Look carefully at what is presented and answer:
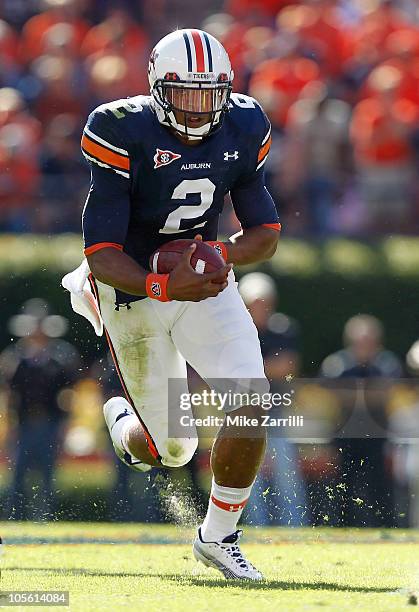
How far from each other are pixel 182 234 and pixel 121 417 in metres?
1.21

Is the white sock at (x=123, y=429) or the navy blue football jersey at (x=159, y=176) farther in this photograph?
the white sock at (x=123, y=429)

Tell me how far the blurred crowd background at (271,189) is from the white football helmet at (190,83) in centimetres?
264

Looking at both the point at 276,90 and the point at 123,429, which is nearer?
the point at 123,429

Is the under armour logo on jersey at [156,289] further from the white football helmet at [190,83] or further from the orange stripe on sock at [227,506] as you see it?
the orange stripe on sock at [227,506]

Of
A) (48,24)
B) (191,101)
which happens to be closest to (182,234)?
(191,101)

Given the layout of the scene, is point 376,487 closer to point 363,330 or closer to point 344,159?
point 363,330

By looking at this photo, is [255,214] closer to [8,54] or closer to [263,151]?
[263,151]

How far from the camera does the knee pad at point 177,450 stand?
596 cm

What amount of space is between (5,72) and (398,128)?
135 inches

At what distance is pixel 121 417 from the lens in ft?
21.3

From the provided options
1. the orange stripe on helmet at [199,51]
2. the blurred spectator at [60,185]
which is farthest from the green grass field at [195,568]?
the blurred spectator at [60,185]

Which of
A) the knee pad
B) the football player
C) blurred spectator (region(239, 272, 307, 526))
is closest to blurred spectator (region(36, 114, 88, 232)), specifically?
blurred spectator (region(239, 272, 307, 526))

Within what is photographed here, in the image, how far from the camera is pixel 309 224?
9484 millimetres

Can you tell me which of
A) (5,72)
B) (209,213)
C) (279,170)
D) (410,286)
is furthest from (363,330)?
(5,72)
